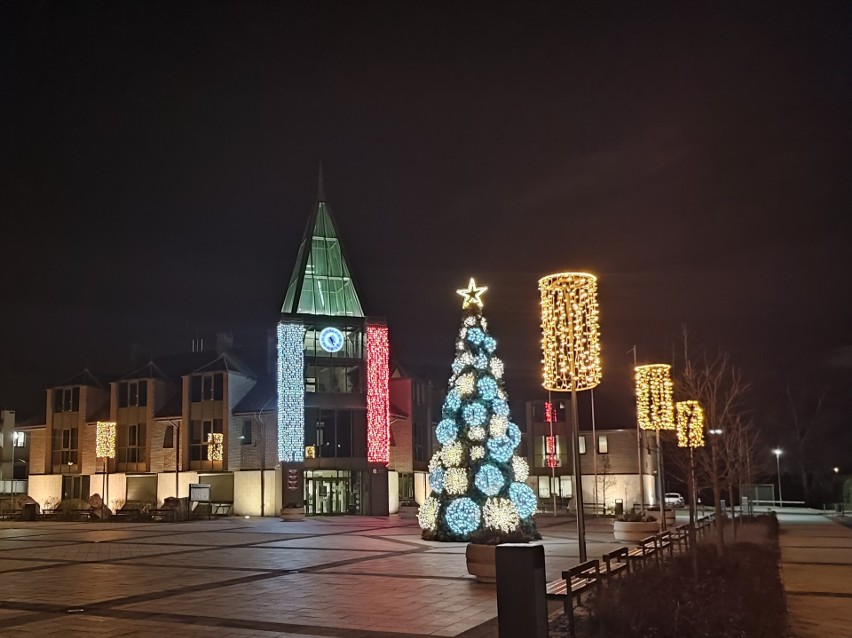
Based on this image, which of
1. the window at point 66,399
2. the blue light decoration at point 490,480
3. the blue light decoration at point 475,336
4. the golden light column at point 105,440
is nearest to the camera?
the blue light decoration at point 490,480

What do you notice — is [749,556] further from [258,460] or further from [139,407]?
[139,407]

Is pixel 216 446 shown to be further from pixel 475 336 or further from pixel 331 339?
pixel 475 336

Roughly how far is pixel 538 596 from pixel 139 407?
50903 mm

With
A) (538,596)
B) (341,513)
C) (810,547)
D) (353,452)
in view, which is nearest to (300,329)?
(353,452)

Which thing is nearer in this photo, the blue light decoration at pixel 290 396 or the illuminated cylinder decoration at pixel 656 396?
the illuminated cylinder decoration at pixel 656 396

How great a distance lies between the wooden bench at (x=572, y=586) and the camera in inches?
398

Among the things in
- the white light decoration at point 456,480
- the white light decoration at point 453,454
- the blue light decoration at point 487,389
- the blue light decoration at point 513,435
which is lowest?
the white light decoration at point 456,480

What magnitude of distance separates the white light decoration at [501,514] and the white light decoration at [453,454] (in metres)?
1.66

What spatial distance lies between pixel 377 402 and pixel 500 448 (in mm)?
22343

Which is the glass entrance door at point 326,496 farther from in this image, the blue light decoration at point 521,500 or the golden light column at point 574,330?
the golden light column at point 574,330

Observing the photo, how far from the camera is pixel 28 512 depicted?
157 feet

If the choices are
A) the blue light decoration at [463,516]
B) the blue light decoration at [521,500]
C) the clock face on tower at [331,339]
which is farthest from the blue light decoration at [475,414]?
the clock face on tower at [331,339]

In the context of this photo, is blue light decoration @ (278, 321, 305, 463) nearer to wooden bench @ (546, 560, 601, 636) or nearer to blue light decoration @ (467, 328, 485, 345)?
blue light decoration @ (467, 328, 485, 345)

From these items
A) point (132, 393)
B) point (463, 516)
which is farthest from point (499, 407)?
point (132, 393)
